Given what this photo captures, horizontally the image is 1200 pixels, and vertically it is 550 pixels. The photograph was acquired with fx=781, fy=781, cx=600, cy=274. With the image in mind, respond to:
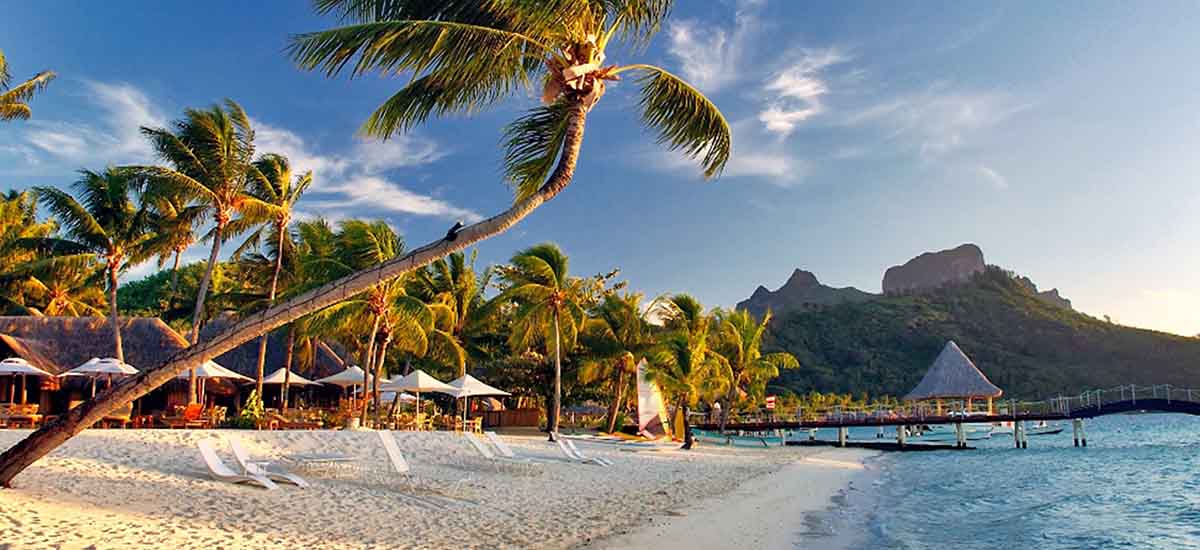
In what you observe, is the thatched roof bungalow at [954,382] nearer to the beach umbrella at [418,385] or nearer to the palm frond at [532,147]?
the beach umbrella at [418,385]

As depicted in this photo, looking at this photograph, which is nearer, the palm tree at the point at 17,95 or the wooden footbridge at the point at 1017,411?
the palm tree at the point at 17,95

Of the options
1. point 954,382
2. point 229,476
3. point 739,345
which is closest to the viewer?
point 229,476

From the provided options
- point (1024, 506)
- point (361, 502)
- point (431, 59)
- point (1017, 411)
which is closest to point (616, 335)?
point (1024, 506)

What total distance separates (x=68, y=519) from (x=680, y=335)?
21.2 metres

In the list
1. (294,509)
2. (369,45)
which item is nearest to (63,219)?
(294,509)

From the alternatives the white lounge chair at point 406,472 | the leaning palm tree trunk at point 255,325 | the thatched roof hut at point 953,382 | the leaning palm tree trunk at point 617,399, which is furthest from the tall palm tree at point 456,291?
the thatched roof hut at point 953,382

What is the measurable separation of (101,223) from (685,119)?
2017 centimetres

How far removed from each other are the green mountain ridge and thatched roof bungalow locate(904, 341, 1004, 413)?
37.3 meters

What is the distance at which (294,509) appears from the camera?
8.36 m

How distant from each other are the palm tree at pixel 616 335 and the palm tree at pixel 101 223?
13.9 metres

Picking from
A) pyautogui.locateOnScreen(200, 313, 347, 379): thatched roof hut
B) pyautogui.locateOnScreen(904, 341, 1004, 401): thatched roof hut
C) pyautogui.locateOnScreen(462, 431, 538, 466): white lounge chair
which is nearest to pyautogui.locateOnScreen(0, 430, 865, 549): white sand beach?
→ pyautogui.locateOnScreen(462, 431, 538, 466): white lounge chair

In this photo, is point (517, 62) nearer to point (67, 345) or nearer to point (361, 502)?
point (361, 502)

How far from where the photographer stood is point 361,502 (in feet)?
30.1

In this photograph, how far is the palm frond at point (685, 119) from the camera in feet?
28.2
